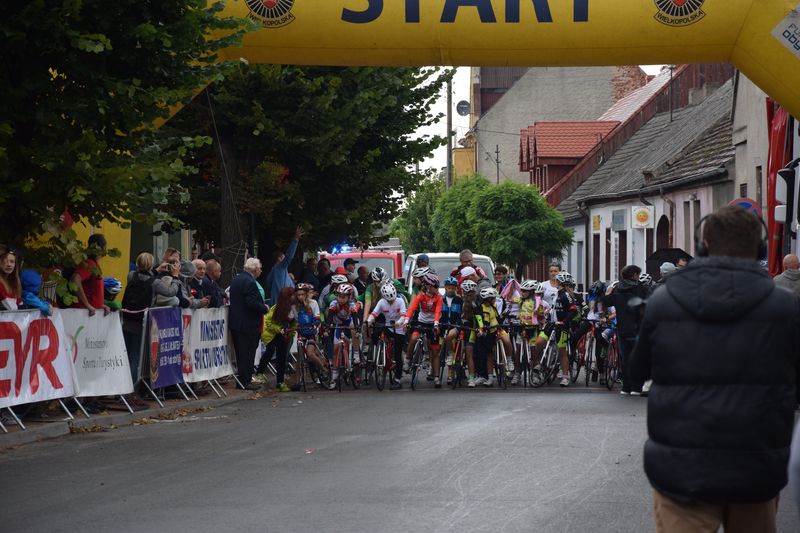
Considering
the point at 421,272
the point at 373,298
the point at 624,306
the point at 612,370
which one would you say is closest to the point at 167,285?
the point at 373,298

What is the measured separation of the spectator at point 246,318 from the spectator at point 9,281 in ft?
19.3

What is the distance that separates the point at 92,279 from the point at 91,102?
2235 millimetres

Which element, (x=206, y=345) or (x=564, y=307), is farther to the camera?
(x=564, y=307)

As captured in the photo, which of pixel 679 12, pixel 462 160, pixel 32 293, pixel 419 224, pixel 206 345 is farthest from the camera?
pixel 462 160

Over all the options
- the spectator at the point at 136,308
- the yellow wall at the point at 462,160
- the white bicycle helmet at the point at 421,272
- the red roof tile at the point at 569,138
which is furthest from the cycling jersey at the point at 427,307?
the yellow wall at the point at 462,160

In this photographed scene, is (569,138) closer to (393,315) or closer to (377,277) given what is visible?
(377,277)

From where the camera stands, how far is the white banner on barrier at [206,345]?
18.2m

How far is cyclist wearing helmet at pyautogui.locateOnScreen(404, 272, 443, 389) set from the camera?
68.3 ft

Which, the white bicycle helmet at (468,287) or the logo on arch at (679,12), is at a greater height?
the logo on arch at (679,12)

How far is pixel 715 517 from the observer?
4.70 m

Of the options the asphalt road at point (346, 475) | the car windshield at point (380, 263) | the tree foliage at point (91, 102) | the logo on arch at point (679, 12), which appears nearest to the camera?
the asphalt road at point (346, 475)

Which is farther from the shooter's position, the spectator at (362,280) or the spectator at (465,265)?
the spectator at (362,280)

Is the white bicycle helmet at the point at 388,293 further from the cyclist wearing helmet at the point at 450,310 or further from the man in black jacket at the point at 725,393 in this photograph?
the man in black jacket at the point at 725,393

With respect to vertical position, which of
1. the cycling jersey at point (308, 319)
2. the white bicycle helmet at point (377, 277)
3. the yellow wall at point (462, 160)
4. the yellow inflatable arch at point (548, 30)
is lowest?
the cycling jersey at point (308, 319)
